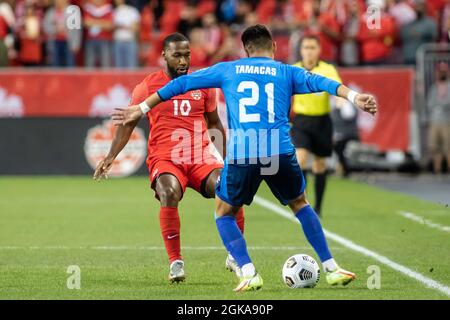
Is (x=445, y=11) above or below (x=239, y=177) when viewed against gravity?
above

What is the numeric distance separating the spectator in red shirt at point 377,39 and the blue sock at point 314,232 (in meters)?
15.1

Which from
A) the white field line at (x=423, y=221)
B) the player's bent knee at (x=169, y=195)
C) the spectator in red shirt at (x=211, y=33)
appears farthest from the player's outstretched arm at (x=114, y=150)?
the spectator in red shirt at (x=211, y=33)

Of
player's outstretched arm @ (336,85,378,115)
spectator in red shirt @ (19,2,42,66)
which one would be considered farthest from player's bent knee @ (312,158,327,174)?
spectator in red shirt @ (19,2,42,66)

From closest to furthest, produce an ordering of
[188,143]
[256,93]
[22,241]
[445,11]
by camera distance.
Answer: [256,93], [188,143], [22,241], [445,11]

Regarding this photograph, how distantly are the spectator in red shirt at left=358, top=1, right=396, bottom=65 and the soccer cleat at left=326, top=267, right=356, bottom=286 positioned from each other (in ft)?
50.2

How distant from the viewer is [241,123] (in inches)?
366

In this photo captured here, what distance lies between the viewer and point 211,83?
9.28 m

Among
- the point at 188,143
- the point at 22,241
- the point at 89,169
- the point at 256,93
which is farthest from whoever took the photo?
the point at 89,169

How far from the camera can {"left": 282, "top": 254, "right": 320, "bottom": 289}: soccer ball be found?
372 inches

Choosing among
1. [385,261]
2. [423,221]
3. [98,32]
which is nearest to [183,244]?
[385,261]

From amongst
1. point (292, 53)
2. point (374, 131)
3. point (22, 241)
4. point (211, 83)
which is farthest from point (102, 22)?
point (211, 83)

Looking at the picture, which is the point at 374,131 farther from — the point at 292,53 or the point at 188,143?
the point at 188,143

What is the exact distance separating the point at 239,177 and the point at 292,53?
1518cm
